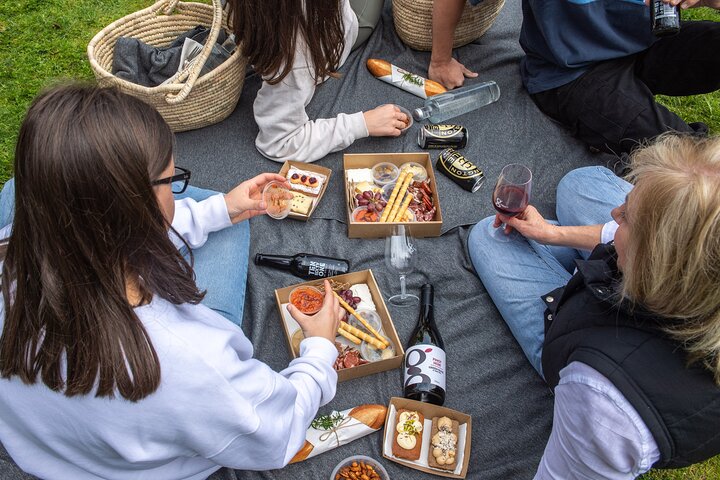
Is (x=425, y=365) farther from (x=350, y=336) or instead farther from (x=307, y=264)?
(x=307, y=264)

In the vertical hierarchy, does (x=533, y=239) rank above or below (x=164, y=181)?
below

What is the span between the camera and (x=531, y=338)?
6.15ft

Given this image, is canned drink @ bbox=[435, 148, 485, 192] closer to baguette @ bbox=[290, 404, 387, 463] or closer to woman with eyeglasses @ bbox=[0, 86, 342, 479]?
baguette @ bbox=[290, 404, 387, 463]

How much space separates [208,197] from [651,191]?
1.60 m

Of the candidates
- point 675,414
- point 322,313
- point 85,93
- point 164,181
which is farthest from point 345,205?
point 675,414

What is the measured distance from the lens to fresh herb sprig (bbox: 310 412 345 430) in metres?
1.70

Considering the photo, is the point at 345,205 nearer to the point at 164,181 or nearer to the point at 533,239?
the point at 533,239

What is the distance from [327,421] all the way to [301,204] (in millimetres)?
934

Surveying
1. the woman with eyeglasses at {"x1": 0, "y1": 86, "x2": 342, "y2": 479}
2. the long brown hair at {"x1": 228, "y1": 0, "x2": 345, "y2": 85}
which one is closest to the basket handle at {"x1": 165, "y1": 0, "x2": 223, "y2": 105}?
the long brown hair at {"x1": 228, "y1": 0, "x2": 345, "y2": 85}

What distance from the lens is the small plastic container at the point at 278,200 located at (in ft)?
6.99

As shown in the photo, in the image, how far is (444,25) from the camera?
8.80ft

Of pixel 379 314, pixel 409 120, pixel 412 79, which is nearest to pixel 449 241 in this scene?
pixel 379 314

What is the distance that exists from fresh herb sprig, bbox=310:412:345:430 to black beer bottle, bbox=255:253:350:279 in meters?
0.54

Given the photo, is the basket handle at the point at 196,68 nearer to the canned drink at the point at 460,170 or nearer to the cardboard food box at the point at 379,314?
the cardboard food box at the point at 379,314
